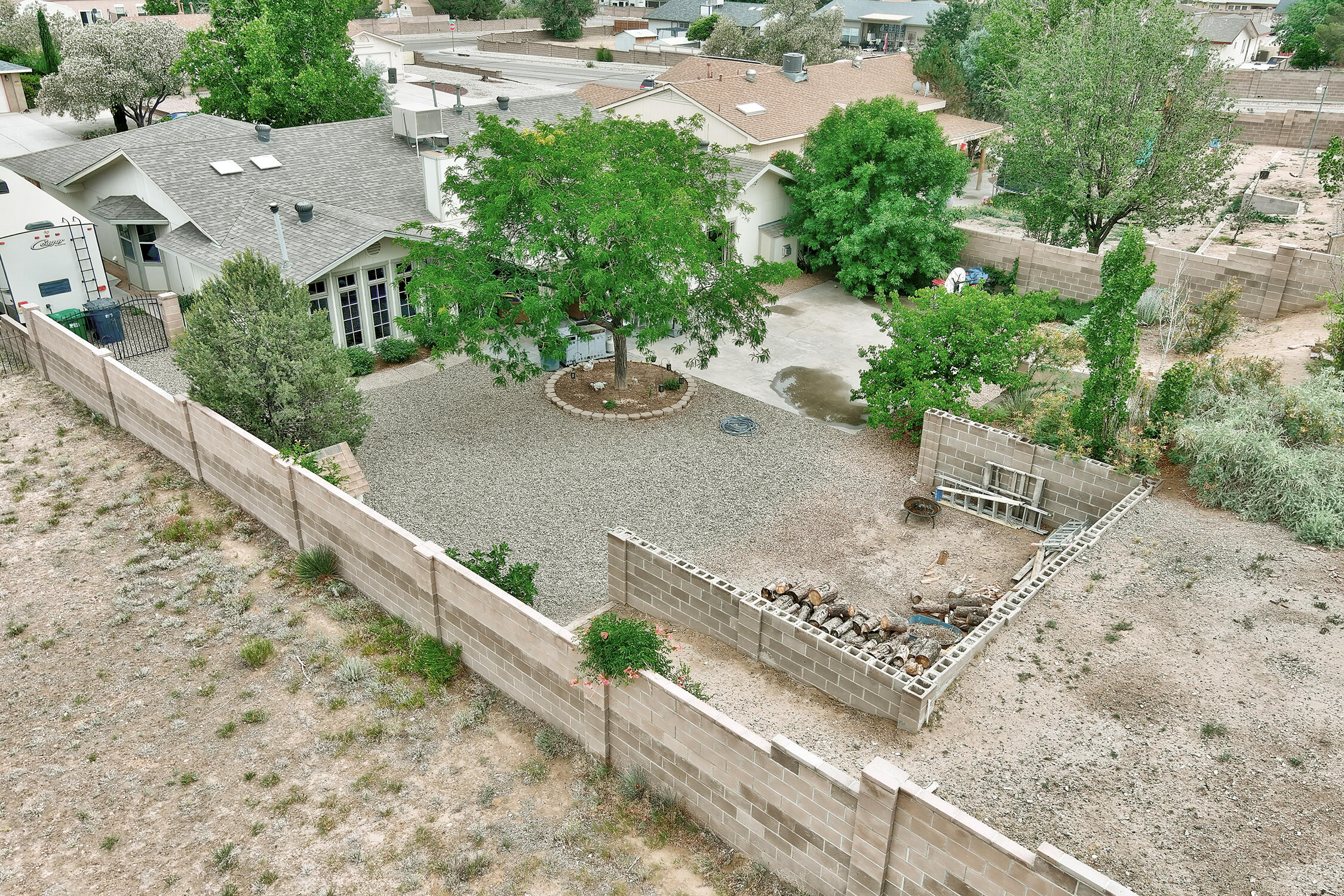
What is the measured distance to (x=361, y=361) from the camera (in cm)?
2506

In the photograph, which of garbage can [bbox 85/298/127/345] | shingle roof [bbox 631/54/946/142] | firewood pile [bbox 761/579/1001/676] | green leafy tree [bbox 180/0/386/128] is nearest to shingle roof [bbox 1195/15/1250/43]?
shingle roof [bbox 631/54/946/142]

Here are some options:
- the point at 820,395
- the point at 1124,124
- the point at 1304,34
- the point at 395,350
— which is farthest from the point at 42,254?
the point at 1304,34

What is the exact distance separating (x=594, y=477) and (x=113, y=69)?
36091 millimetres

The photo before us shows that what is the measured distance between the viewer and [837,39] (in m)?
56.1

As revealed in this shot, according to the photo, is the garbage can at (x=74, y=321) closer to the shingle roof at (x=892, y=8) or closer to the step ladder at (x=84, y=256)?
the step ladder at (x=84, y=256)

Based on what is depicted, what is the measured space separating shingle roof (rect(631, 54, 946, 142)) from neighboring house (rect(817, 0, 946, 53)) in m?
38.2

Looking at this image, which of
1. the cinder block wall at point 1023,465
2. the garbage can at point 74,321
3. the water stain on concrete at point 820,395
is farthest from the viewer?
the garbage can at point 74,321

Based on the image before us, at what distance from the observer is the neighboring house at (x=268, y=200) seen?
83.5ft

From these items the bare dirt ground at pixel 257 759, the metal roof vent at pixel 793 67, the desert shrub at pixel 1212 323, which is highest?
the metal roof vent at pixel 793 67

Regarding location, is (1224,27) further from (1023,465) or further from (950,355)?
(1023,465)

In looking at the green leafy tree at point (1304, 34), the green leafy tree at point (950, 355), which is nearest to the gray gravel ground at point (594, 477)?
the green leafy tree at point (950, 355)

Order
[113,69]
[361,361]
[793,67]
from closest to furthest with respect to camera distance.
Result: [361,361] → [793,67] → [113,69]

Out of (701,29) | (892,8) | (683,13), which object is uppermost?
(892,8)

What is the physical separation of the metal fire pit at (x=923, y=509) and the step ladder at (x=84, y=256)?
22732mm
